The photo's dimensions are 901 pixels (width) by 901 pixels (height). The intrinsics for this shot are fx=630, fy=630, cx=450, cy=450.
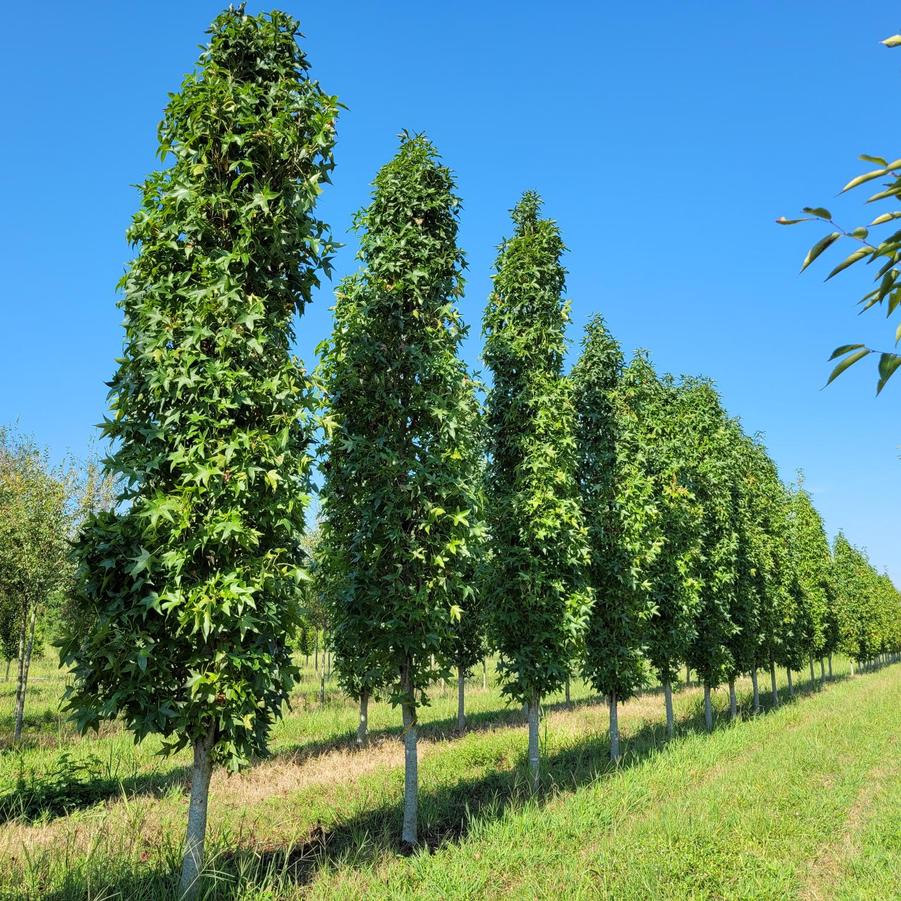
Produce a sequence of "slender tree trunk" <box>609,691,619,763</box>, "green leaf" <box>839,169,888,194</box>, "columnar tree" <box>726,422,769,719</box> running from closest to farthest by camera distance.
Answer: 1. "green leaf" <box>839,169,888,194</box>
2. "slender tree trunk" <box>609,691,619,763</box>
3. "columnar tree" <box>726,422,769,719</box>

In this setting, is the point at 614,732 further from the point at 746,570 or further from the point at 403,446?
the point at 746,570

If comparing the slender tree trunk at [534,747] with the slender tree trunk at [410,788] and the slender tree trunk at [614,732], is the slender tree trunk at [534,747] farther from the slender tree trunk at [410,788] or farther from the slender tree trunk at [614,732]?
the slender tree trunk at [614,732]

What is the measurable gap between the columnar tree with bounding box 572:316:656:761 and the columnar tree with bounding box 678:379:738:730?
5019 millimetres

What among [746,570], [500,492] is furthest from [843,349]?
[746,570]

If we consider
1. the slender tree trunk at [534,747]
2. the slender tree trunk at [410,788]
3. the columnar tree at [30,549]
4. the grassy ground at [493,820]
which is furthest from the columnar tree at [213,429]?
the columnar tree at [30,549]

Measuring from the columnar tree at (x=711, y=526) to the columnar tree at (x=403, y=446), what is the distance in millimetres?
12737

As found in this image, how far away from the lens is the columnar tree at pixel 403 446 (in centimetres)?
1005

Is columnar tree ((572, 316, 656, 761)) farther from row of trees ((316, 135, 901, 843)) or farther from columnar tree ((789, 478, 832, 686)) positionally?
columnar tree ((789, 478, 832, 686))

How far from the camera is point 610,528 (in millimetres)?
16234

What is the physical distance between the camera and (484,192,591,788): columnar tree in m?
12.8

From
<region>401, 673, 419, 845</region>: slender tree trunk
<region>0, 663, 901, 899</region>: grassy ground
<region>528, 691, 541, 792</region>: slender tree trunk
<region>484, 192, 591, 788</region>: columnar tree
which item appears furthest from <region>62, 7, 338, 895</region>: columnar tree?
<region>528, 691, 541, 792</region>: slender tree trunk

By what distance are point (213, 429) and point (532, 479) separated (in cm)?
766

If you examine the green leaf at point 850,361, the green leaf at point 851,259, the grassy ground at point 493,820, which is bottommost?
the grassy ground at point 493,820

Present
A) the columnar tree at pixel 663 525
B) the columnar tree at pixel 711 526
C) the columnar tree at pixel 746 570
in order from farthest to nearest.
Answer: the columnar tree at pixel 746 570, the columnar tree at pixel 711 526, the columnar tree at pixel 663 525
